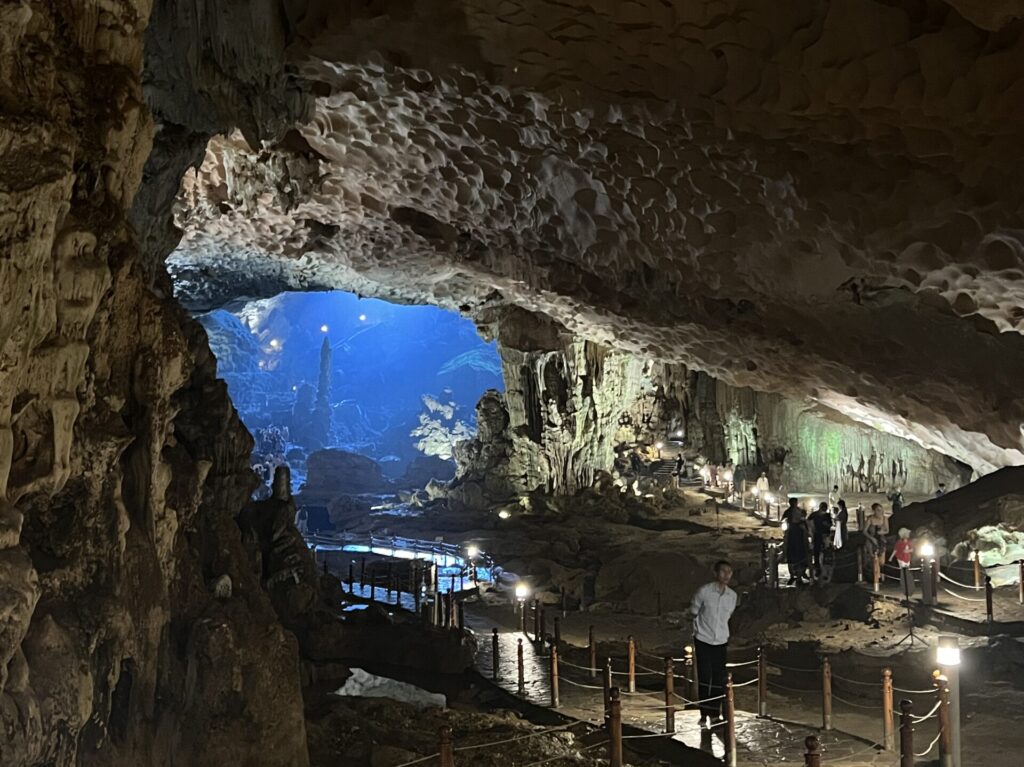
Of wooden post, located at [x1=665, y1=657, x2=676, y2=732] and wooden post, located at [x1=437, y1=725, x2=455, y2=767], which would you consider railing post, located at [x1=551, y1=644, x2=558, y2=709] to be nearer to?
wooden post, located at [x1=665, y1=657, x2=676, y2=732]

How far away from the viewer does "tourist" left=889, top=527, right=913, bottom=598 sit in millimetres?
11322

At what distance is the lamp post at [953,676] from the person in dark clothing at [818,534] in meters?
7.07

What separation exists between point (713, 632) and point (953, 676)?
200 cm

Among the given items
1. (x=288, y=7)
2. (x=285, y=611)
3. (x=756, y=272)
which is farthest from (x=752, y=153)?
(x=285, y=611)

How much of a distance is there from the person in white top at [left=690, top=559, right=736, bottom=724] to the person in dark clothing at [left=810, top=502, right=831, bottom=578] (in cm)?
593

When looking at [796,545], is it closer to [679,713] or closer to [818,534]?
[818,534]

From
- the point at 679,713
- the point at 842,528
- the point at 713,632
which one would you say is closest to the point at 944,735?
the point at 713,632

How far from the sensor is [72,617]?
16.1 feet

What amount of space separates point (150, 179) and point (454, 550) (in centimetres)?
1173

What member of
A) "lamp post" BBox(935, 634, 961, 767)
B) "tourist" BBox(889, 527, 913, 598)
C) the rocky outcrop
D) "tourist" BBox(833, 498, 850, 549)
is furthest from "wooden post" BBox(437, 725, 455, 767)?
the rocky outcrop

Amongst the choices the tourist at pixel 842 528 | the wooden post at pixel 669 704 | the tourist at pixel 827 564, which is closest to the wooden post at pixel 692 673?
the wooden post at pixel 669 704

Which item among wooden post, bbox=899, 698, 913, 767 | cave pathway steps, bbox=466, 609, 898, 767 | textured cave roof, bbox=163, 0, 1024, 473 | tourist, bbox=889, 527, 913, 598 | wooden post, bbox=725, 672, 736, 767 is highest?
textured cave roof, bbox=163, 0, 1024, 473

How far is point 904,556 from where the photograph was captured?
1176 centimetres

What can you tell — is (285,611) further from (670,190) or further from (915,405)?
(915,405)
